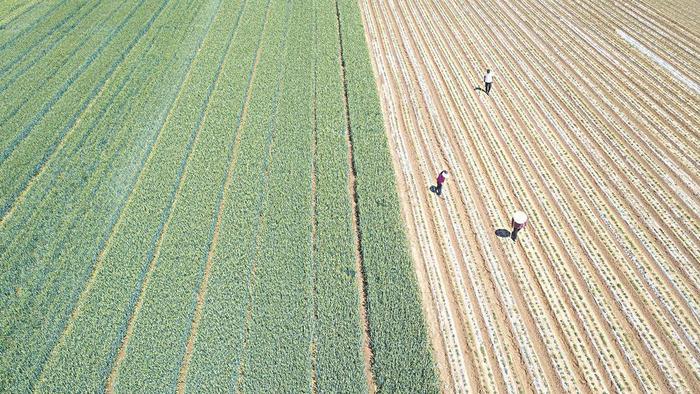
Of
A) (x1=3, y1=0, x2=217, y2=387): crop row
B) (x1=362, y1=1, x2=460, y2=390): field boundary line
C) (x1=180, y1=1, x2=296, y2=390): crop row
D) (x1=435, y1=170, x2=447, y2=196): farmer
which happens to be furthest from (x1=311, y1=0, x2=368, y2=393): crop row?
(x1=3, y1=0, x2=217, y2=387): crop row

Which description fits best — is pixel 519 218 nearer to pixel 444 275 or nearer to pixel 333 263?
pixel 444 275

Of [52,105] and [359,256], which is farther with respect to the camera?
[52,105]

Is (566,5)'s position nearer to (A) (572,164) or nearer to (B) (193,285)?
(A) (572,164)

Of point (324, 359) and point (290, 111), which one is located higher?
point (290, 111)

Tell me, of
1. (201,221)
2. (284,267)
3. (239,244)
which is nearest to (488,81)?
(284,267)

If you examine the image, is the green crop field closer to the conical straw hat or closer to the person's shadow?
the person's shadow

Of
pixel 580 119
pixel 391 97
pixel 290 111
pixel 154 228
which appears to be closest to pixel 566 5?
pixel 580 119
